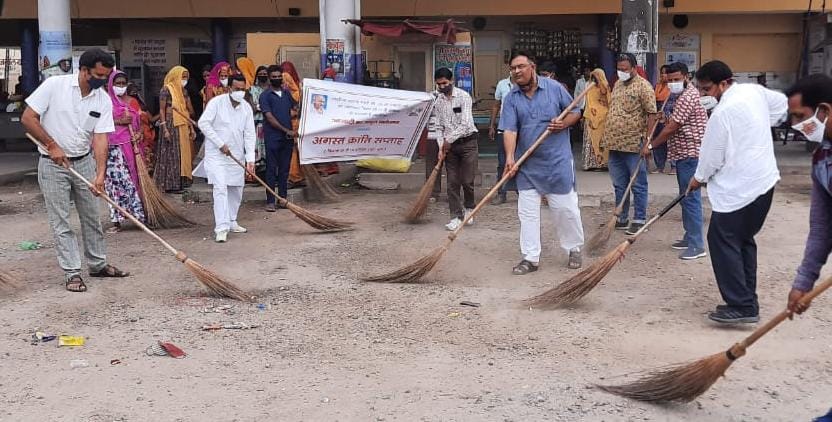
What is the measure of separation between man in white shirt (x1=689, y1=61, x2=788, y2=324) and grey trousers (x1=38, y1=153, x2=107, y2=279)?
14.4 feet

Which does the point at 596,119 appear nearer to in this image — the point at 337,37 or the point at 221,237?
the point at 337,37

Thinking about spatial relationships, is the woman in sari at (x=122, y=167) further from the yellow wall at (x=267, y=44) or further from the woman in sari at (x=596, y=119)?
the woman in sari at (x=596, y=119)

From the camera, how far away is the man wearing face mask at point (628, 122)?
7.82 metres

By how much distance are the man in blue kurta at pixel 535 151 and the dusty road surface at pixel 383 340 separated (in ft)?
1.46

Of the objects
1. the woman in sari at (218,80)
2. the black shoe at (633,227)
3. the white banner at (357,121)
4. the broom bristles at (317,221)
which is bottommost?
the black shoe at (633,227)

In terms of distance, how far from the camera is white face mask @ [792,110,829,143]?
3220mm

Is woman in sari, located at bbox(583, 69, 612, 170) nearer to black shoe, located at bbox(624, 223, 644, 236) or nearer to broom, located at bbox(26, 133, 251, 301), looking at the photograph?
black shoe, located at bbox(624, 223, 644, 236)

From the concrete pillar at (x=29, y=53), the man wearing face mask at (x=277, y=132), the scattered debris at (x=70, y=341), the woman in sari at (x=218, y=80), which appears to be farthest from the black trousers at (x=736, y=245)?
the concrete pillar at (x=29, y=53)

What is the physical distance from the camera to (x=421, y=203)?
8531mm

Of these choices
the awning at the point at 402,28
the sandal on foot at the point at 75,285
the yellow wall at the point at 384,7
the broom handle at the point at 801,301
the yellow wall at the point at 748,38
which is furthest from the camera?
the yellow wall at the point at 748,38

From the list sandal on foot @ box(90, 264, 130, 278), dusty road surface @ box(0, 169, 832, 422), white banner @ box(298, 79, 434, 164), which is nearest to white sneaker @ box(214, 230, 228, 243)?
dusty road surface @ box(0, 169, 832, 422)

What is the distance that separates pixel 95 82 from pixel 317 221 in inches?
109

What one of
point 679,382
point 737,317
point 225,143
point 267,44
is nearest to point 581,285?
point 737,317

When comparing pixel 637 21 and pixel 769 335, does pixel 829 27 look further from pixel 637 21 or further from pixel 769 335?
pixel 769 335
